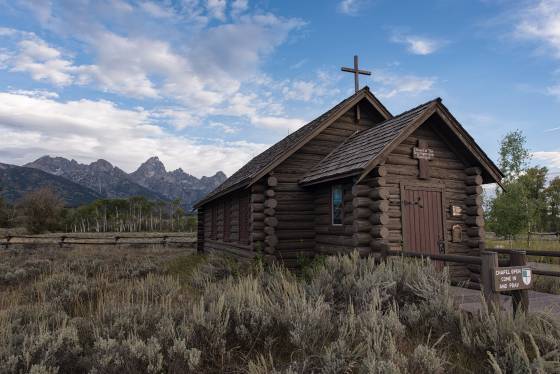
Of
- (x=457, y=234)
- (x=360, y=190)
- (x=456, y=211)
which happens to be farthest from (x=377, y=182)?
(x=457, y=234)

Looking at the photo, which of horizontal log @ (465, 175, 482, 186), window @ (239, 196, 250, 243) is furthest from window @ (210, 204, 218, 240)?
horizontal log @ (465, 175, 482, 186)

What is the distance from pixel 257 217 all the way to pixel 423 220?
5.35 metres

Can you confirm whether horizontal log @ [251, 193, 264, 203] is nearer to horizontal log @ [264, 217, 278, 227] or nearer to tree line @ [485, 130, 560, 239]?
horizontal log @ [264, 217, 278, 227]

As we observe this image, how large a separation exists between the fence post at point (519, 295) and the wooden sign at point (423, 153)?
16.0 feet

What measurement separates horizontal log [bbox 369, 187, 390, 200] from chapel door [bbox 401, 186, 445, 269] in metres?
0.71

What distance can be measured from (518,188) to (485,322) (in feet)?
77.4

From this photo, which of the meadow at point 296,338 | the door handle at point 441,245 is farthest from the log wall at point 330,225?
the meadow at point 296,338

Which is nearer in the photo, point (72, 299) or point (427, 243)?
point (72, 299)

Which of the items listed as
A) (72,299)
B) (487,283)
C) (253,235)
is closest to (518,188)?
(253,235)

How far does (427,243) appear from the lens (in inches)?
393

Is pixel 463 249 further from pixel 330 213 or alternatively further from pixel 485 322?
pixel 485 322

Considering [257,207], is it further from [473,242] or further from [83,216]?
[83,216]

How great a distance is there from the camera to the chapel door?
386 inches

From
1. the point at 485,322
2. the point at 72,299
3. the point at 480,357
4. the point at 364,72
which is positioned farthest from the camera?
the point at 364,72
